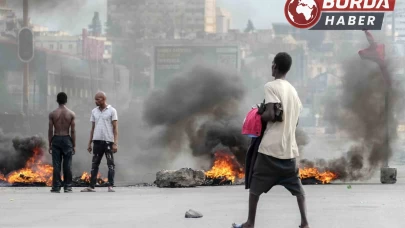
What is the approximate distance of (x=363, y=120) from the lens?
71.9 feet

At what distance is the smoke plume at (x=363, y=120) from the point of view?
1967cm

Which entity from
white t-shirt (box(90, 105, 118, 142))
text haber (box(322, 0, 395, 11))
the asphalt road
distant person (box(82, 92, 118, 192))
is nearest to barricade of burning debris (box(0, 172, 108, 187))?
the asphalt road

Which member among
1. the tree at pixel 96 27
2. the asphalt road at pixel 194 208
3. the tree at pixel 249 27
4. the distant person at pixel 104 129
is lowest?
the asphalt road at pixel 194 208

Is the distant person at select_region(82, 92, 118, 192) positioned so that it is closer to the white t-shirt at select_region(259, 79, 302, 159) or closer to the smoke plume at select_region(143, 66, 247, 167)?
the white t-shirt at select_region(259, 79, 302, 159)

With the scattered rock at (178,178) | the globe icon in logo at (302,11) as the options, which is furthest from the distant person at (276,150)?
the globe icon in logo at (302,11)

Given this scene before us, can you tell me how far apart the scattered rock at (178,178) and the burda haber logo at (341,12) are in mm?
6877

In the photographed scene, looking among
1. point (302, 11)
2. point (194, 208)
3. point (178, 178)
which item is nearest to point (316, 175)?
point (178, 178)

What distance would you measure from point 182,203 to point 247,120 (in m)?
3.95

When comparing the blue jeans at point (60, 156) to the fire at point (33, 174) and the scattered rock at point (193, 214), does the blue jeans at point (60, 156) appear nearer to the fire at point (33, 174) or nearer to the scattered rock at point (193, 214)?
the fire at point (33, 174)

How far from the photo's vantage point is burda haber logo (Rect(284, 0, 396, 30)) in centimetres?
2227

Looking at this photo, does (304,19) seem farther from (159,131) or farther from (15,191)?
(15,191)

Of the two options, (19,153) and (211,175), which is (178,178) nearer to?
(211,175)

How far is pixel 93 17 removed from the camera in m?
38.0

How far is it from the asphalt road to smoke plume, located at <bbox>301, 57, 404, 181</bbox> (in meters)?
4.28
